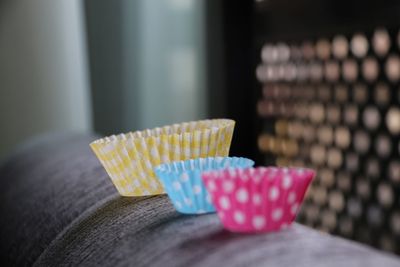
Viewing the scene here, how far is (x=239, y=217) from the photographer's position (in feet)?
1.63

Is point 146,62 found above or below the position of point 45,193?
above

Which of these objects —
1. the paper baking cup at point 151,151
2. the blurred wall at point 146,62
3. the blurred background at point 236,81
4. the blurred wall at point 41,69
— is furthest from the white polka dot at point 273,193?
the blurred wall at point 146,62

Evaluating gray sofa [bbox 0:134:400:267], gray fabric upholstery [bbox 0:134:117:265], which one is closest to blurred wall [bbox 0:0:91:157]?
gray fabric upholstery [bbox 0:134:117:265]

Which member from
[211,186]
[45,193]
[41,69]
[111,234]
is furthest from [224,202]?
[41,69]

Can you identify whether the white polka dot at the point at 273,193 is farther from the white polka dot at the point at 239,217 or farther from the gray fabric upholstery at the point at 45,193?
the gray fabric upholstery at the point at 45,193

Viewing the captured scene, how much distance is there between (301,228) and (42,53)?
8.60 ft

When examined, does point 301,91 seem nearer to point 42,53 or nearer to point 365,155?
point 365,155

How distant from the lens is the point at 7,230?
0.99 meters

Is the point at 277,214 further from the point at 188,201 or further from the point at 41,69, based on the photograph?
the point at 41,69

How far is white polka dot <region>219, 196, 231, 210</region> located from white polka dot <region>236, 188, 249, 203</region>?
0.04ft

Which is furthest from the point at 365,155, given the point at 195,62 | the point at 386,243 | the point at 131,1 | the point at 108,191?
the point at 108,191

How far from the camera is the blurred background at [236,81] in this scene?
2465mm

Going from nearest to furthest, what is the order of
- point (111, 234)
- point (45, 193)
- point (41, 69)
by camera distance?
point (111, 234) < point (45, 193) < point (41, 69)

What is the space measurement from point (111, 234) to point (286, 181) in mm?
190
